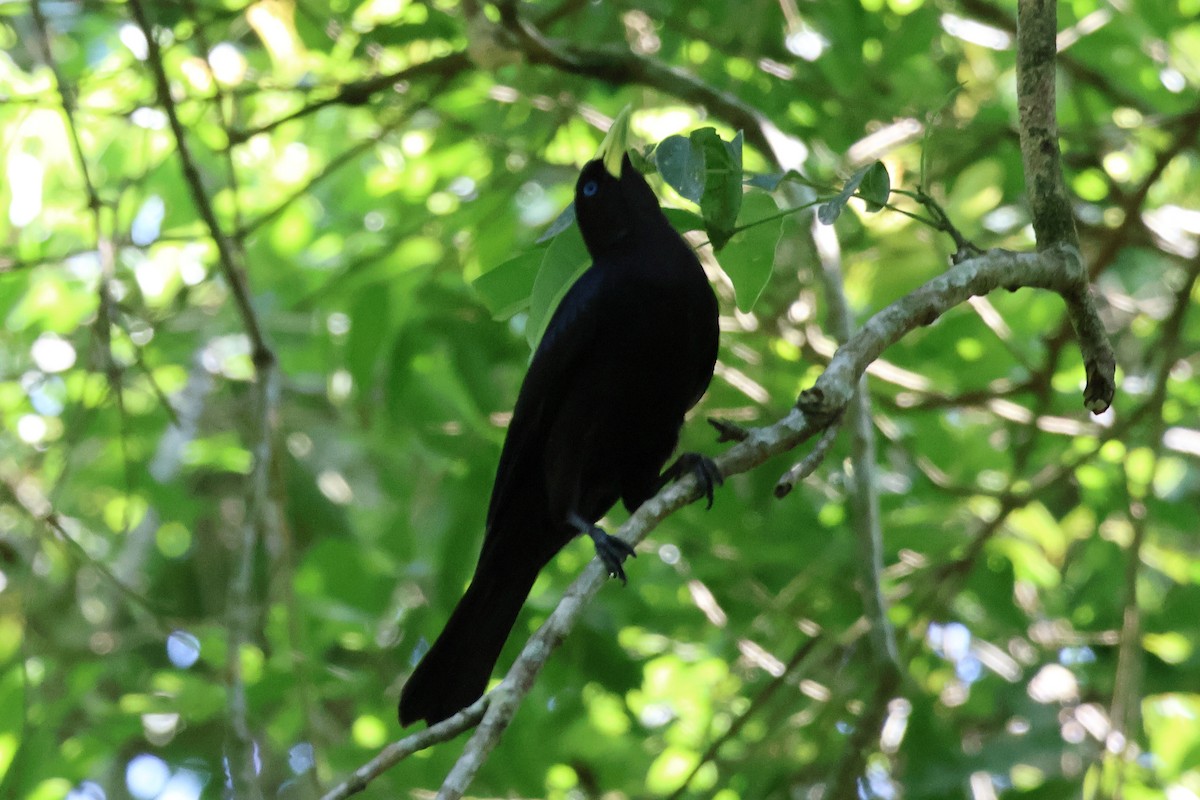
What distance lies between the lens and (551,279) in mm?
2543

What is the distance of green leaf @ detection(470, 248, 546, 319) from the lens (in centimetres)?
263

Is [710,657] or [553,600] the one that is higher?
[553,600]

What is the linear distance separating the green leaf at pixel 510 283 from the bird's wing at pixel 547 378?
618 mm

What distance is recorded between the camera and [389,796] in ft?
12.3

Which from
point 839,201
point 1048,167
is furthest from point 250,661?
point 1048,167

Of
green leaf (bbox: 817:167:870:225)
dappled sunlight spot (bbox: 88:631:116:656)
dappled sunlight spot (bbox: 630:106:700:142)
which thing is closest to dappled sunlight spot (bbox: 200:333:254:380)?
dappled sunlight spot (bbox: 88:631:116:656)

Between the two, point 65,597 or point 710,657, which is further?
point 65,597

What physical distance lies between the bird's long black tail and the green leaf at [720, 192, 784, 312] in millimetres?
1329

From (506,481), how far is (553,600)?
0.95 m

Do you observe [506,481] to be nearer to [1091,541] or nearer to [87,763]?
[87,763]

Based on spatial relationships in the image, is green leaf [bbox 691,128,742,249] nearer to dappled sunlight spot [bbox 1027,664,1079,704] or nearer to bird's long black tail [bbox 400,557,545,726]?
bird's long black tail [bbox 400,557,545,726]

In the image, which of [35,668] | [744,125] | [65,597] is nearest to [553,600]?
[744,125]

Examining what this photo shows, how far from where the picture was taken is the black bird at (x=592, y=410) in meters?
3.24

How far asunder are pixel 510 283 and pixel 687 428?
1.74 metres
